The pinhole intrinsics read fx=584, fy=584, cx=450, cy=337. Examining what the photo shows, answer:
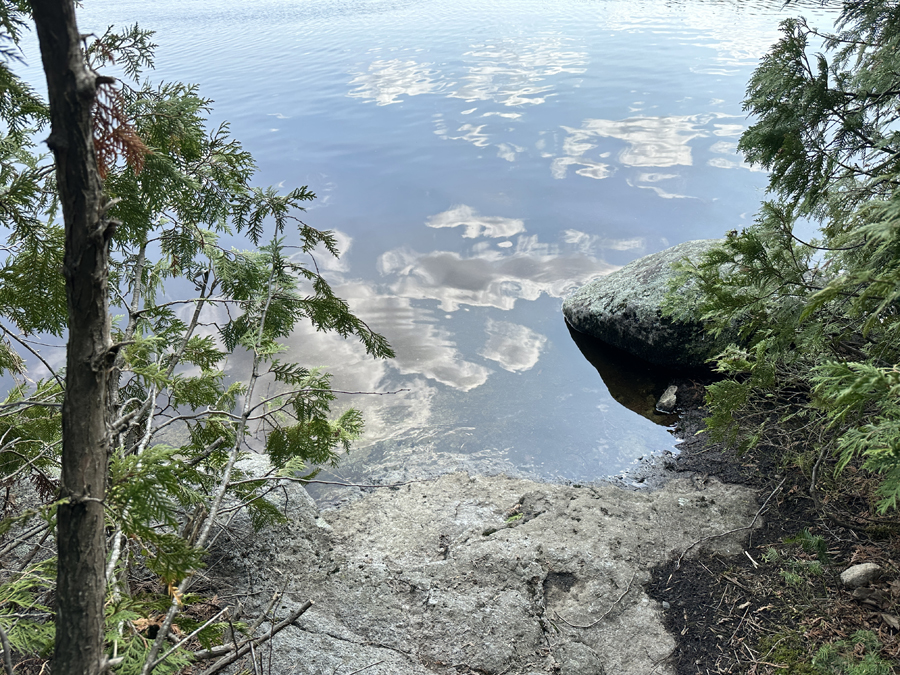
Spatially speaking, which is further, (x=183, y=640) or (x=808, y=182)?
(x=808, y=182)

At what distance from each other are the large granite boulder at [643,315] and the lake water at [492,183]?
0.44 m

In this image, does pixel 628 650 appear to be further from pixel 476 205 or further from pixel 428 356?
pixel 476 205

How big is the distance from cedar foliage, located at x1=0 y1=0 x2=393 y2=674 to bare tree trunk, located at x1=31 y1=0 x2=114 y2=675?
93 millimetres

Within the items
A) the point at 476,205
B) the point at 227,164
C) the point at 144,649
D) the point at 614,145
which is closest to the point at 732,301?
the point at 227,164

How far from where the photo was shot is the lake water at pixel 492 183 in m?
6.22

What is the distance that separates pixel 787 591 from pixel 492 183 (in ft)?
26.3

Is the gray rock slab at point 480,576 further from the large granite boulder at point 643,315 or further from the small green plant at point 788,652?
the large granite boulder at point 643,315

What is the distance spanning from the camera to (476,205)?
957 centimetres

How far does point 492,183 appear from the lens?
10.1 metres

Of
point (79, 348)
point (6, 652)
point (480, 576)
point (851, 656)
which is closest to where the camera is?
point (79, 348)

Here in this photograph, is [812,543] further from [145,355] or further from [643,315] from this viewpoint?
→ [145,355]

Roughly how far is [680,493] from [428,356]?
329 cm

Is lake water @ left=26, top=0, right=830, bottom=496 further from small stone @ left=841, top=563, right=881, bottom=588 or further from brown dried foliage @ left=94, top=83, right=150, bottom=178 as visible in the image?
brown dried foliage @ left=94, top=83, right=150, bottom=178

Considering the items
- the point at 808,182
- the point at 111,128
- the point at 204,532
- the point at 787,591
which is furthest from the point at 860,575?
the point at 111,128
